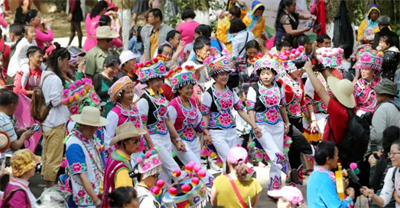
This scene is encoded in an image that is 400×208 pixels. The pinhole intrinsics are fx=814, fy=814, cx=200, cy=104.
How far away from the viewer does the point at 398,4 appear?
1942 centimetres

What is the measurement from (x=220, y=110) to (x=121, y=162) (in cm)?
298

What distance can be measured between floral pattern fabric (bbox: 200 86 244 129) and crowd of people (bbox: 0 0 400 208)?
1 cm

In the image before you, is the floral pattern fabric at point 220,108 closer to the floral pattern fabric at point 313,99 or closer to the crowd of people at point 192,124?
the crowd of people at point 192,124

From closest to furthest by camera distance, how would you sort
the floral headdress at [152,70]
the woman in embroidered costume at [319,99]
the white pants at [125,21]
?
the floral headdress at [152,70], the woman in embroidered costume at [319,99], the white pants at [125,21]

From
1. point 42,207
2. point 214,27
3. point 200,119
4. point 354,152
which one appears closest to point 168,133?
point 200,119

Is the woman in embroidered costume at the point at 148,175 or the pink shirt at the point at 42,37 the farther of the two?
the pink shirt at the point at 42,37

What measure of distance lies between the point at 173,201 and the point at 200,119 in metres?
2.90

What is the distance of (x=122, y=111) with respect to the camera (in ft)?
30.8

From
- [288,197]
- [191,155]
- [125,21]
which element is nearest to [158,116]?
[191,155]

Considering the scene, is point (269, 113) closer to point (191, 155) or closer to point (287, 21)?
point (191, 155)

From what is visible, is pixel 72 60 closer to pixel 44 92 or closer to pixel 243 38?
pixel 44 92

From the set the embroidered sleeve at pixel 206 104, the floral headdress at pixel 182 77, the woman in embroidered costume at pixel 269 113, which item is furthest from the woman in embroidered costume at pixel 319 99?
the floral headdress at pixel 182 77

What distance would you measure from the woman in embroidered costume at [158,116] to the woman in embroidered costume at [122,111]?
0.22m

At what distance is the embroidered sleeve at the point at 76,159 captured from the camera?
26.0ft
